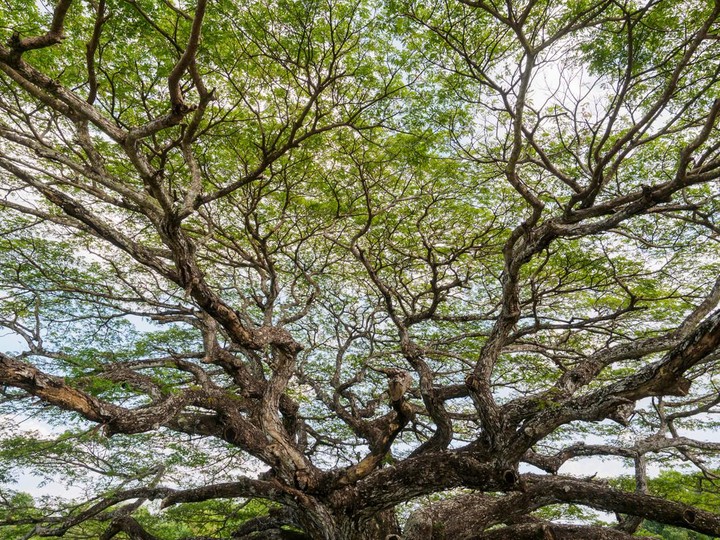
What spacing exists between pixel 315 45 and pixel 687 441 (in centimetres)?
615

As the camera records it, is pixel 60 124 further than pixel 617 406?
Yes

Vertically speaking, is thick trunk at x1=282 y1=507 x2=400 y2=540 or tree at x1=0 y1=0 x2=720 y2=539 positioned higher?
tree at x1=0 y1=0 x2=720 y2=539

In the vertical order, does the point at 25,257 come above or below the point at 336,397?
above

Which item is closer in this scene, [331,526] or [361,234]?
[331,526]

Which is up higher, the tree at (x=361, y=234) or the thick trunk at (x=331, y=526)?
the tree at (x=361, y=234)

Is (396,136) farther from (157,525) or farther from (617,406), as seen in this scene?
(157,525)

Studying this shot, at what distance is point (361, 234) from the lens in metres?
5.62

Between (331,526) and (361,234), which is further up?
(361,234)

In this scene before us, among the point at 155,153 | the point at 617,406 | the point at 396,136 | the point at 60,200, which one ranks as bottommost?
the point at 617,406

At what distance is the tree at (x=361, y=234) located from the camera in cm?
394

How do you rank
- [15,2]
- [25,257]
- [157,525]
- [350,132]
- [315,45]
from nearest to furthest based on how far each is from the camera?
1. [15,2]
2. [315,45]
3. [350,132]
4. [25,257]
5. [157,525]

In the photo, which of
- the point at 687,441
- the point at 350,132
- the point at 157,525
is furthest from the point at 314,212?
the point at 157,525

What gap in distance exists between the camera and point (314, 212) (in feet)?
21.9

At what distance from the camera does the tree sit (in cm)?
394
